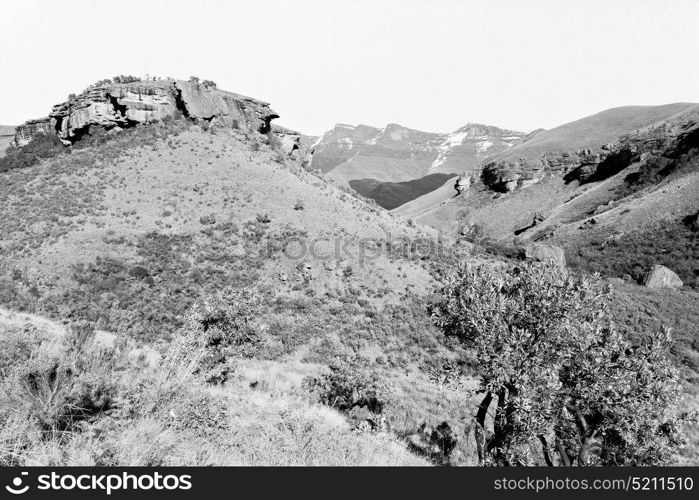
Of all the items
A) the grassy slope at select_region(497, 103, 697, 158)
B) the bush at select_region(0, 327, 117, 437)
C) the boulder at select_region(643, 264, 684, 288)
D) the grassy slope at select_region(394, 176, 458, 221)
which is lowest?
the boulder at select_region(643, 264, 684, 288)

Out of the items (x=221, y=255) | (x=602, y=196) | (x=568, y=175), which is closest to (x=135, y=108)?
(x=221, y=255)

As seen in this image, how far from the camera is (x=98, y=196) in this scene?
1502 inches

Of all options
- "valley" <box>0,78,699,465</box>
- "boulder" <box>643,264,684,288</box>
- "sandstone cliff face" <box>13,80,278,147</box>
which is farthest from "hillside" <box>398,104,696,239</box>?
"sandstone cliff face" <box>13,80,278,147</box>

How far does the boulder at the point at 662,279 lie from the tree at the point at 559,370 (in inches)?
1516

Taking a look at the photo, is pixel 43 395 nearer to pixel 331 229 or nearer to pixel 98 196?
pixel 331 229

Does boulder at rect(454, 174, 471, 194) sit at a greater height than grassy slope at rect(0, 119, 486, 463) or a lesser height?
greater

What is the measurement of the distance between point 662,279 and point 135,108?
214ft

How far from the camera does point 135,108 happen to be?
4909 cm

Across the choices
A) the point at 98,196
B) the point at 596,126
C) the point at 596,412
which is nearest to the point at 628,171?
the point at 596,126

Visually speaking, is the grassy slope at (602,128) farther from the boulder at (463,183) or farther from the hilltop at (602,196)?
the boulder at (463,183)

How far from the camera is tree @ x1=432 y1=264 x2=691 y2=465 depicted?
8.48 m

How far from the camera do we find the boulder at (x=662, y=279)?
40.5 m

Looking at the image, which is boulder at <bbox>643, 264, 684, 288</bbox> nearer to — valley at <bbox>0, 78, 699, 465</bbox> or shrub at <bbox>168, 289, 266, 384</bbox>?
valley at <bbox>0, 78, 699, 465</bbox>

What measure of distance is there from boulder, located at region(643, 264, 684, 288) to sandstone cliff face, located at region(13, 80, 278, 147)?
5461 cm
